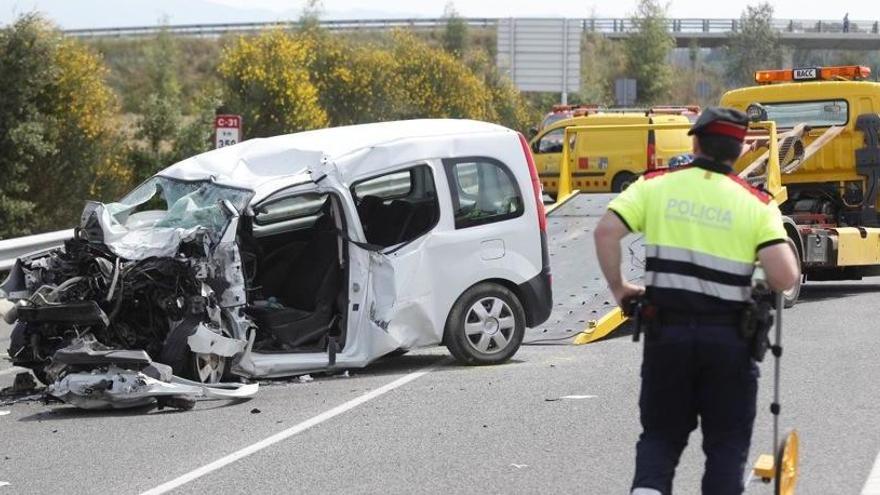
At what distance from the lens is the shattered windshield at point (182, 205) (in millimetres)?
10891

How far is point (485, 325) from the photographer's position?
11914 mm

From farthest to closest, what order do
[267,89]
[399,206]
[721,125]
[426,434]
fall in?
1. [267,89]
2. [399,206]
3. [426,434]
4. [721,125]

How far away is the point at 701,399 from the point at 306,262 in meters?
6.51

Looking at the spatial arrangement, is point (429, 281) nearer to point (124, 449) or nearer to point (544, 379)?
point (544, 379)

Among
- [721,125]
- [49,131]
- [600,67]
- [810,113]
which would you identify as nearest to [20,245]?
[810,113]

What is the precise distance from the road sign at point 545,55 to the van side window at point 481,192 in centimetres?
4994

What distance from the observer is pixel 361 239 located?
37.4 ft

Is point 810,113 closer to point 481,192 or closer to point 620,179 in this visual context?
point 481,192

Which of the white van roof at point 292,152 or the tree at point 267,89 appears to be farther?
the tree at point 267,89

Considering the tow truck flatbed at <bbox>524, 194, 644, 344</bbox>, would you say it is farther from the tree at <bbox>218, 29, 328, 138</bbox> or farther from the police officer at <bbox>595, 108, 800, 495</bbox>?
the tree at <bbox>218, 29, 328, 138</bbox>

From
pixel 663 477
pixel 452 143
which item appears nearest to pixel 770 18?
pixel 452 143

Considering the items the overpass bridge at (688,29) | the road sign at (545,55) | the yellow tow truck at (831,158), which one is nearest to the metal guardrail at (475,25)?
the overpass bridge at (688,29)

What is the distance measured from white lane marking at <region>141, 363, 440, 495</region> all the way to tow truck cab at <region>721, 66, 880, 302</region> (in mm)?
6907

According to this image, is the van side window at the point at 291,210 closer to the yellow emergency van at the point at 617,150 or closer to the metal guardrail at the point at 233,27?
the yellow emergency van at the point at 617,150
